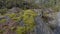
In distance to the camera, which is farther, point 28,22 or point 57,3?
point 57,3

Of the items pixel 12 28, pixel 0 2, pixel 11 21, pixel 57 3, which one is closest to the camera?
pixel 12 28

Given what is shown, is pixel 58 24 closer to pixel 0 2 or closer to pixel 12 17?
pixel 12 17

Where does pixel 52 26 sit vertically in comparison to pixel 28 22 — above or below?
below

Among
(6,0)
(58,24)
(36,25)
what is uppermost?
(6,0)

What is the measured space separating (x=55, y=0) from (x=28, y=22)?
9.99 feet

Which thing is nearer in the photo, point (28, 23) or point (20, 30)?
point (20, 30)

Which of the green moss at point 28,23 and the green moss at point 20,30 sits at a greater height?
the green moss at point 28,23

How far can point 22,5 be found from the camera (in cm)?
502

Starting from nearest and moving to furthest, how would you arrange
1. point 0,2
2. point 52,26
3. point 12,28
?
point 12,28 < point 52,26 < point 0,2

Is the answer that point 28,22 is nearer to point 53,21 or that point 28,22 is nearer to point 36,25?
point 36,25

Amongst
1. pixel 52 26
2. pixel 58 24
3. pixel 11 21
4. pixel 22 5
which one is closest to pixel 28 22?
pixel 11 21

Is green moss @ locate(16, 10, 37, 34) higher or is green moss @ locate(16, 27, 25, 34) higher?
green moss @ locate(16, 10, 37, 34)

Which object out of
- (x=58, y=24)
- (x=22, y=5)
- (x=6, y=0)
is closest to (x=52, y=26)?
(x=58, y=24)

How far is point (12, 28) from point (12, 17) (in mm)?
465
